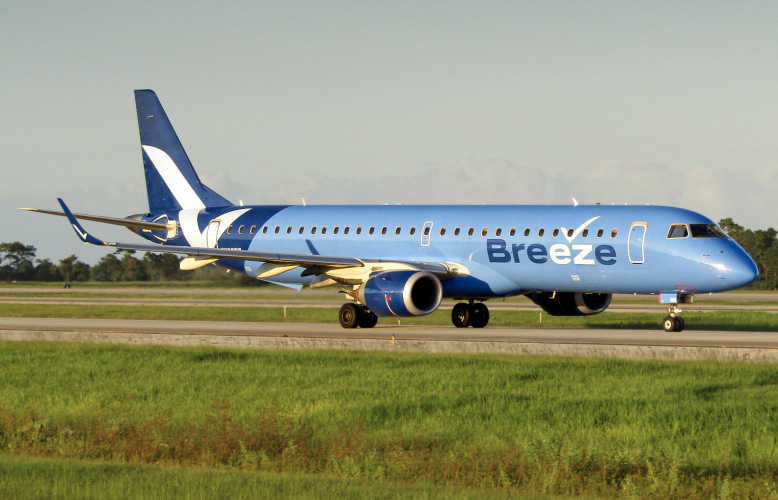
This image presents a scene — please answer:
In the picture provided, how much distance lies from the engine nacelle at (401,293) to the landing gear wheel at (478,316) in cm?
377

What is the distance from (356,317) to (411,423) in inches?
765

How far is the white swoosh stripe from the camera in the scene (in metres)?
44.9

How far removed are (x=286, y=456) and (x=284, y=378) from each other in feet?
23.7

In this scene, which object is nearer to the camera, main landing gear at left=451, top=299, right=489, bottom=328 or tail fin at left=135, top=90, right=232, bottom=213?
main landing gear at left=451, top=299, right=489, bottom=328

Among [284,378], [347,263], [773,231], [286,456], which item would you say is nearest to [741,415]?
[286,456]

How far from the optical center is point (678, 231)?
3188cm

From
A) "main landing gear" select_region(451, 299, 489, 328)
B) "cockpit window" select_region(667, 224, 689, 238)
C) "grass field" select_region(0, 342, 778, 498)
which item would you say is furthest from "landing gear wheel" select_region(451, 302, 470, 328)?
"grass field" select_region(0, 342, 778, 498)

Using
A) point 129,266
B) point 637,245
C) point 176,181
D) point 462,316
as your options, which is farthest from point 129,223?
point 129,266

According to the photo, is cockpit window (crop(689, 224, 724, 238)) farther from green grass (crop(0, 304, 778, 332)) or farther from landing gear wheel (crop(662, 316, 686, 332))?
green grass (crop(0, 304, 778, 332))

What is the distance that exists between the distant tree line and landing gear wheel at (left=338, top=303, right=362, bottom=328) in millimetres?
55806

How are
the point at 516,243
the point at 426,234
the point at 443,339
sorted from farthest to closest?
the point at 426,234, the point at 516,243, the point at 443,339

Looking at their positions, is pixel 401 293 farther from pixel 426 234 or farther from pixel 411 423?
pixel 411 423

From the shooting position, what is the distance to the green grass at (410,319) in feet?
127

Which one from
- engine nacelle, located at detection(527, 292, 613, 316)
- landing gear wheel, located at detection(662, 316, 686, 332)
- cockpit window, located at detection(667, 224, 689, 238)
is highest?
cockpit window, located at detection(667, 224, 689, 238)
